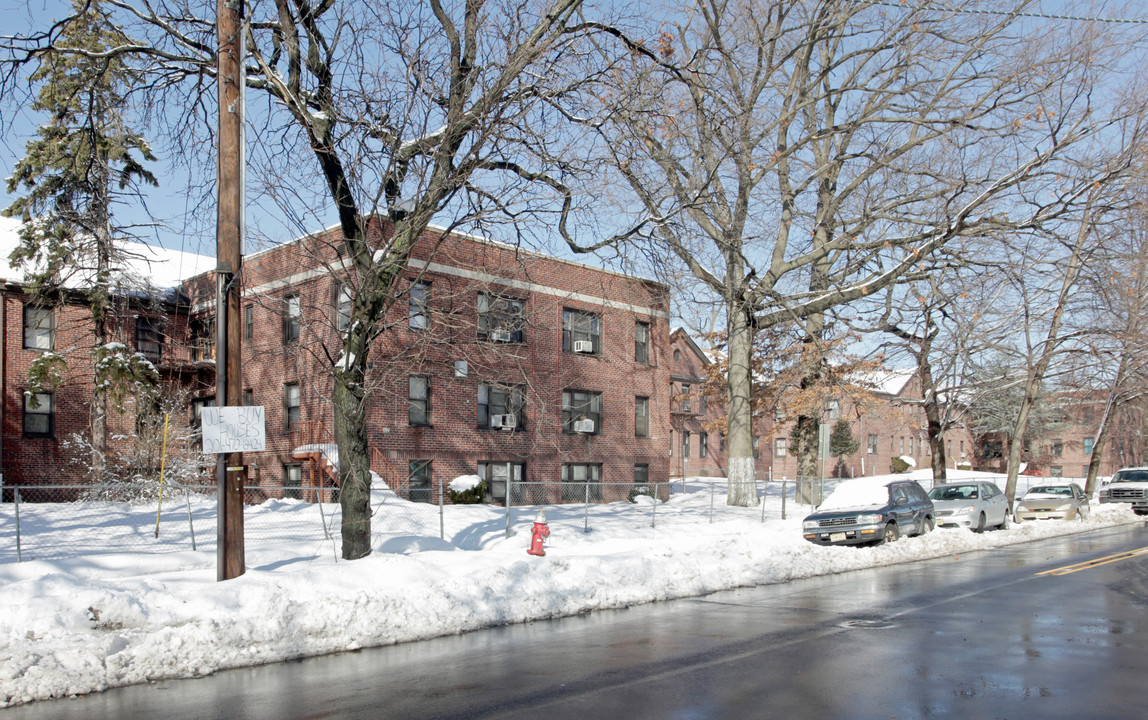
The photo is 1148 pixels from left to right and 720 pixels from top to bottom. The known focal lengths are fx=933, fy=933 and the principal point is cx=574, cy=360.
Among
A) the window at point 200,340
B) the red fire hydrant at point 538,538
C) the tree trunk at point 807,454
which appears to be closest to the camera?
the red fire hydrant at point 538,538

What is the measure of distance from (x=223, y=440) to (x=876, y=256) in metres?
19.7

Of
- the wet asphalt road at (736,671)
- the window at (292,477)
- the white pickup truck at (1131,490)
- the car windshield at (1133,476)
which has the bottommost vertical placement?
the white pickup truck at (1131,490)

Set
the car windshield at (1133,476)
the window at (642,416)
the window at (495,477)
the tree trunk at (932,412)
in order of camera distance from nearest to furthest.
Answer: the window at (495,477), the tree trunk at (932,412), the window at (642,416), the car windshield at (1133,476)

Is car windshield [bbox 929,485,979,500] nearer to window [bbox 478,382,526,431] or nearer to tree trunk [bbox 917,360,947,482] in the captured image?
tree trunk [bbox 917,360,947,482]

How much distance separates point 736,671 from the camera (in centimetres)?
784

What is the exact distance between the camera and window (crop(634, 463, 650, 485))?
3503 centimetres

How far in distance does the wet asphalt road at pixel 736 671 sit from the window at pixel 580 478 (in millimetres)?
19276

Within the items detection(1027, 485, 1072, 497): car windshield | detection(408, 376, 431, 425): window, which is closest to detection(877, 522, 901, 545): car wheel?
detection(1027, 485, 1072, 497): car windshield

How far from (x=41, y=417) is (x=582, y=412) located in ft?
58.9

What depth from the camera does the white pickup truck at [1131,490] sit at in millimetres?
34969

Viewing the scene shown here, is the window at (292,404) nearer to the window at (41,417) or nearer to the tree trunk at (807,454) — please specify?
the window at (41,417)

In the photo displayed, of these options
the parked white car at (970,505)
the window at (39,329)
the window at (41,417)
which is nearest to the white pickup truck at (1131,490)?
the parked white car at (970,505)

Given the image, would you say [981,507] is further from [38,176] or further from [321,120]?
[38,176]

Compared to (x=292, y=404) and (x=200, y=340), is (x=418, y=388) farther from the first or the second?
(x=200, y=340)
